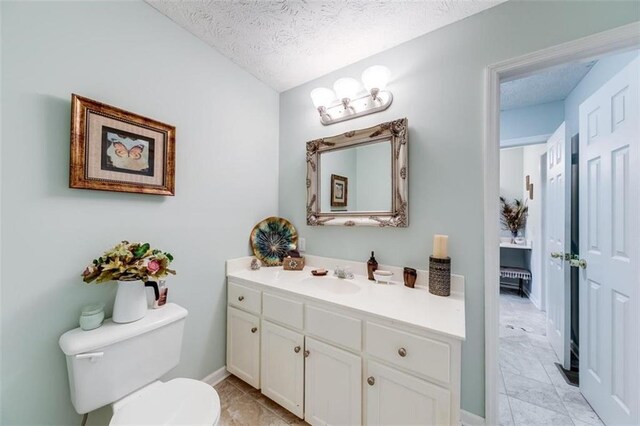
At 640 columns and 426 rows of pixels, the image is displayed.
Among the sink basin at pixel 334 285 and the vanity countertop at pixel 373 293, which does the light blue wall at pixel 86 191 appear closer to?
the vanity countertop at pixel 373 293

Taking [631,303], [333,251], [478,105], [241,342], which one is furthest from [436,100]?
[241,342]

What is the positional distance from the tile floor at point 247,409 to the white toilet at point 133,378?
0.52 metres

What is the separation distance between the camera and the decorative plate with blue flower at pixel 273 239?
196 centimetres

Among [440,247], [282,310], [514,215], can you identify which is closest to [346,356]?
[282,310]

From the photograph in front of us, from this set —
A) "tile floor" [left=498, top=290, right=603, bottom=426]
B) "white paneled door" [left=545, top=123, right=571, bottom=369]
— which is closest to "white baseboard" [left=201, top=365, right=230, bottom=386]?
"tile floor" [left=498, top=290, right=603, bottom=426]

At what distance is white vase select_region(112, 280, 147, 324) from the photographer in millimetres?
1095

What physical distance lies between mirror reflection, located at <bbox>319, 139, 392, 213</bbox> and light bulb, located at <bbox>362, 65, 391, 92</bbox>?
14.9 inches

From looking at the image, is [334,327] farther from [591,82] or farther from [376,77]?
[591,82]

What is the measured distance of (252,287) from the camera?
1572 mm

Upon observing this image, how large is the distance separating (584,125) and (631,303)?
3.89 ft

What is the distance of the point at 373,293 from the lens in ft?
4.39

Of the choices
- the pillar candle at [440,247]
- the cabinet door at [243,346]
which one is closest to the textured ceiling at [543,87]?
the pillar candle at [440,247]

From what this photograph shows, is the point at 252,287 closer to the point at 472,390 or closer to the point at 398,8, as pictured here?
the point at 472,390

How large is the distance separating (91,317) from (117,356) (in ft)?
0.73
